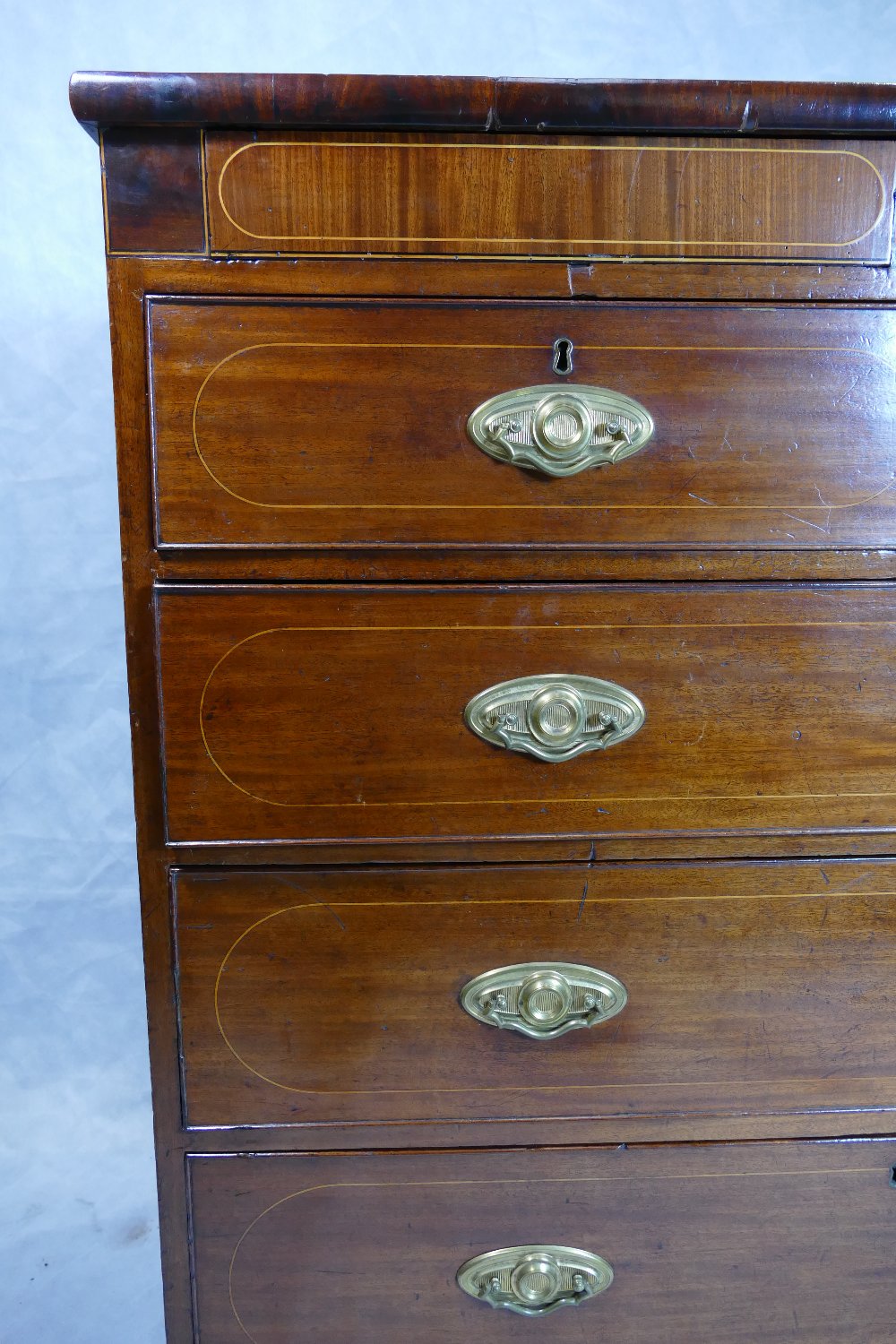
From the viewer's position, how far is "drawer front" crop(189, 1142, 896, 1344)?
3.39 feet

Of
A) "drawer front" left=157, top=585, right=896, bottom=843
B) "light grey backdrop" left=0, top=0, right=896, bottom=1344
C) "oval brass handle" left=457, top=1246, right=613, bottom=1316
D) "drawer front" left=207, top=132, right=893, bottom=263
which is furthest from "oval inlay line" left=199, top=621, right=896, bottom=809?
"light grey backdrop" left=0, top=0, right=896, bottom=1344

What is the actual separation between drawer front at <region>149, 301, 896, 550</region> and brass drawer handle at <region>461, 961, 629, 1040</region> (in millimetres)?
390

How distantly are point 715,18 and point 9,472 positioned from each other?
1.24 metres

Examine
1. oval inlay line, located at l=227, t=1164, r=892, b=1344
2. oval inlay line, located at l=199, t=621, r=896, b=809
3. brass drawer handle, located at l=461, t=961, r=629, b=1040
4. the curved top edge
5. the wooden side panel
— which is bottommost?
oval inlay line, located at l=227, t=1164, r=892, b=1344

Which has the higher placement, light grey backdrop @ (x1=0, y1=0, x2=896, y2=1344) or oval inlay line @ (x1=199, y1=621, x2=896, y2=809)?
light grey backdrop @ (x1=0, y1=0, x2=896, y2=1344)

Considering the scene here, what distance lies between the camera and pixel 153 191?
2.84ft

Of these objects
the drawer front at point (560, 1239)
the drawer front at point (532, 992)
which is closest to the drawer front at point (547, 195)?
the drawer front at point (532, 992)

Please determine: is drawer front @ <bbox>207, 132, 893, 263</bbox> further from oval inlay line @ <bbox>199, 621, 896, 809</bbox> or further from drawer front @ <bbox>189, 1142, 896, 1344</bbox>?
drawer front @ <bbox>189, 1142, 896, 1344</bbox>

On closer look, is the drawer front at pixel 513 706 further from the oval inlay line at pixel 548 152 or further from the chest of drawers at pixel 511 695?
the oval inlay line at pixel 548 152

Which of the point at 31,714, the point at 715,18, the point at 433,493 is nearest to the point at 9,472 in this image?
the point at 31,714

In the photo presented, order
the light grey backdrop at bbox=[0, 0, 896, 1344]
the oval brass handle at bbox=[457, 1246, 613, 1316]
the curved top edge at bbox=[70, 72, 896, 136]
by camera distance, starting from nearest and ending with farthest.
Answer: the curved top edge at bbox=[70, 72, 896, 136] → the oval brass handle at bbox=[457, 1246, 613, 1316] → the light grey backdrop at bbox=[0, 0, 896, 1344]

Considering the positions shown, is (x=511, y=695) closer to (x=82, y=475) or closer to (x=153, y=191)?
(x=153, y=191)

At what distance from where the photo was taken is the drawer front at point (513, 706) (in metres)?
0.94

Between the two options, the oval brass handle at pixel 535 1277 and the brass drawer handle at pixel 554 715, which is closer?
the brass drawer handle at pixel 554 715
